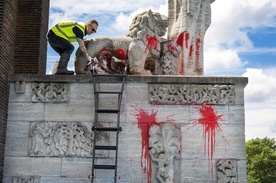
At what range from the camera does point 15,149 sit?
30.7 ft

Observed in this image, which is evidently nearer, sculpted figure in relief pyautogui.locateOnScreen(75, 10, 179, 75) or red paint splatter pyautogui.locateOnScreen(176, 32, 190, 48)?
sculpted figure in relief pyautogui.locateOnScreen(75, 10, 179, 75)

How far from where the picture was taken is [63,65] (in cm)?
983

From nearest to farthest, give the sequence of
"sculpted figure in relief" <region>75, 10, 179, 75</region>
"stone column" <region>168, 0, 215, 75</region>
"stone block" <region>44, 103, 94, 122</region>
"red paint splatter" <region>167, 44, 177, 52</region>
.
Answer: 1. "stone block" <region>44, 103, 94, 122</region>
2. "sculpted figure in relief" <region>75, 10, 179, 75</region>
3. "red paint splatter" <region>167, 44, 177, 52</region>
4. "stone column" <region>168, 0, 215, 75</region>

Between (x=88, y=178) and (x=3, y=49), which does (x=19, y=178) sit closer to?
(x=88, y=178)

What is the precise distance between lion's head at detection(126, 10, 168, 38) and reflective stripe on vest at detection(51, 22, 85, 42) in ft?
3.74

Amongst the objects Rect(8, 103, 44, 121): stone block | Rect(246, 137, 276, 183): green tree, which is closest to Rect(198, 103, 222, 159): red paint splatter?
Rect(8, 103, 44, 121): stone block

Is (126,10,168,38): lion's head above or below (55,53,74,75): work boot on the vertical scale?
above

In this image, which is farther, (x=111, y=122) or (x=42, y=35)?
(x=42, y=35)

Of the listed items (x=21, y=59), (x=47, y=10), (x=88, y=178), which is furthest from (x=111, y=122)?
(x=47, y=10)

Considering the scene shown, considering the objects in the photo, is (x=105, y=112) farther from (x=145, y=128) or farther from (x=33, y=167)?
(x=33, y=167)

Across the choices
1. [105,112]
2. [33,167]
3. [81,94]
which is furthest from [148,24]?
[33,167]

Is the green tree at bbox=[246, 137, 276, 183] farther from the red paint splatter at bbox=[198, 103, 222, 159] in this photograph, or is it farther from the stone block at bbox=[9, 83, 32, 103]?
the stone block at bbox=[9, 83, 32, 103]

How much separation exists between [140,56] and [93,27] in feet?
3.90

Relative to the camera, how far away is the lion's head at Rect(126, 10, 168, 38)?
10.2 m
